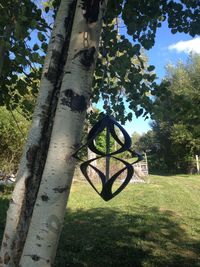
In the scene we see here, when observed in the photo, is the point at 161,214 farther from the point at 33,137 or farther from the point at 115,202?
the point at 33,137

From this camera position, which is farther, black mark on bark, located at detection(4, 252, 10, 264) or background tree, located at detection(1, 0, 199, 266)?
black mark on bark, located at detection(4, 252, 10, 264)

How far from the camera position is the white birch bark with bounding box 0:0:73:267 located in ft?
8.46

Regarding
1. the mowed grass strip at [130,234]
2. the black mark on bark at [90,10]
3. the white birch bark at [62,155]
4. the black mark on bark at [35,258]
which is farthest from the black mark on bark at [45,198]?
the mowed grass strip at [130,234]

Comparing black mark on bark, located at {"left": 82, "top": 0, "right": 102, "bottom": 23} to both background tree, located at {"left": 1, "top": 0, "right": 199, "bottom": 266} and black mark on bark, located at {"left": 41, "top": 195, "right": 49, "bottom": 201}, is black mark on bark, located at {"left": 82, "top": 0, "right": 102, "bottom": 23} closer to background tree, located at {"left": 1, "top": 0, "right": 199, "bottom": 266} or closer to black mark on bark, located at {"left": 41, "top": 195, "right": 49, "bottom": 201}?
background tree, located at {"left": 1, "top": 0, "right": 199, "bottom": 266}

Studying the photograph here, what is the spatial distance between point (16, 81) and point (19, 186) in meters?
3.05

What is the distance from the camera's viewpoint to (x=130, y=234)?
7.78 metres

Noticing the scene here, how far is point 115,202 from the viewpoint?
13.1 m

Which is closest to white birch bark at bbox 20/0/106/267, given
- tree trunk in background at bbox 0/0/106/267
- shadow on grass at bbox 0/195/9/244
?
tree trunk in background at bbox 0/0/106/267

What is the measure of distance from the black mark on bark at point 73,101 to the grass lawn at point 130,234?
364 cm

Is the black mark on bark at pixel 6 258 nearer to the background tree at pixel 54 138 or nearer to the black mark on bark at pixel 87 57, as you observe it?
the background tree at pixel 54 138

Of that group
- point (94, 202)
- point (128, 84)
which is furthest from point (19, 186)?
point (94, 202)

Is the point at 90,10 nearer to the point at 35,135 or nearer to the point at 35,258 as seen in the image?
the point at 35,135

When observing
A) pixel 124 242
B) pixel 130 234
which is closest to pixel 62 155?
pixel 124 242

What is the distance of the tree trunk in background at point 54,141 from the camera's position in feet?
7.09
